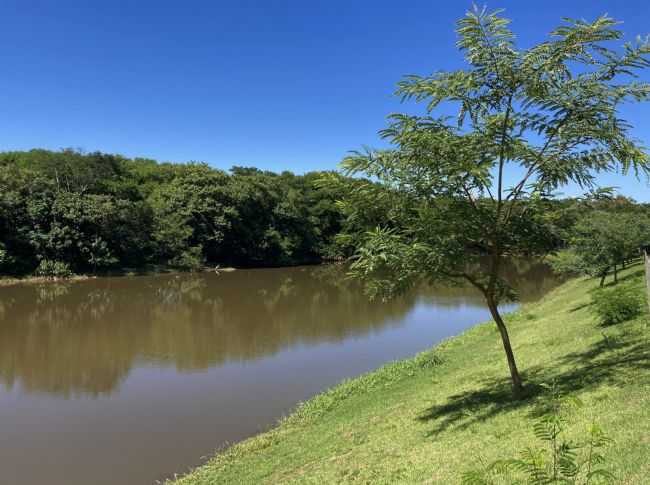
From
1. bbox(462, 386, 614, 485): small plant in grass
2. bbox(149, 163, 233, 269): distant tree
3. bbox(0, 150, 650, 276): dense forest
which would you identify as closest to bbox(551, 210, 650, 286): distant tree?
bbox(0, 150, 650, 276): dense forest

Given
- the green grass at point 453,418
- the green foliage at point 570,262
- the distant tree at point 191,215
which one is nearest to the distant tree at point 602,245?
the green foliage at point 570,262

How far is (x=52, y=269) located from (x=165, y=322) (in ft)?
74.7

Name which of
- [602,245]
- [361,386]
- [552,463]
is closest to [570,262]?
[602,245]

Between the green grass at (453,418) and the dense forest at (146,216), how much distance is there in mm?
17137

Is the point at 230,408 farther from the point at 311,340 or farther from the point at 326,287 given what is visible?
the point at 326,287

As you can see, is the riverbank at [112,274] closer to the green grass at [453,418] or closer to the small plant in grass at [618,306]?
the green grass at [453,418]

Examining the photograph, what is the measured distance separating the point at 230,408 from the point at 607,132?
37.2 ft

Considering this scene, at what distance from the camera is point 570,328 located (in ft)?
43.6

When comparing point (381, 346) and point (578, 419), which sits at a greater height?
point (578, 419)

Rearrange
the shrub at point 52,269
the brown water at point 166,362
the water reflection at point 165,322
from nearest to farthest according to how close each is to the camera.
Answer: the brown water at point 166,362, the water reflection at point 165,322, the shrub at point 52,269

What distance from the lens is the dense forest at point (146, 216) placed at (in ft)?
141

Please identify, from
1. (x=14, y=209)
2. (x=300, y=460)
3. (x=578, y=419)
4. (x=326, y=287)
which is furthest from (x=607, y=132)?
(x=14, y=209)

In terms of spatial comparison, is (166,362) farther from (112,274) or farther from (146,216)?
(146,216)

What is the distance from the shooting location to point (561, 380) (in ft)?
27.0
